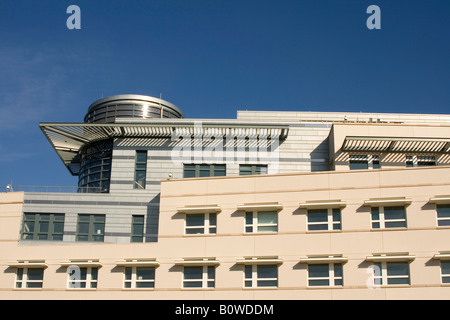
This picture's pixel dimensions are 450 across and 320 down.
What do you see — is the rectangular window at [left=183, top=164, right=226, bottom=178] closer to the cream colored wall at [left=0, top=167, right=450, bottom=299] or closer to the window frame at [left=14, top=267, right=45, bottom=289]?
the cream colored wall at [left=0, top=167, right=450, bottom=299]

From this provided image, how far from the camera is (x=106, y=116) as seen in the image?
46219 millimetres

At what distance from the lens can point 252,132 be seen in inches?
1640

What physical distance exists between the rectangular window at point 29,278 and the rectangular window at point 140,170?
28.1 ft

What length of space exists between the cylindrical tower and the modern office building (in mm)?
219

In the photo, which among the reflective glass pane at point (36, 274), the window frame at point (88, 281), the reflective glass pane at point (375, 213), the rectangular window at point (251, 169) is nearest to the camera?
the reflective glass pane at point (375, 213)

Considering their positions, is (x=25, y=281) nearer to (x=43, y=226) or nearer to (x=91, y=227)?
(x=43, y=226)

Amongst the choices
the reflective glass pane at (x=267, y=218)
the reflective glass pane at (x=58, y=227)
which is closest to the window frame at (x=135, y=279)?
the reflective glass pane at (x=58, y=227)

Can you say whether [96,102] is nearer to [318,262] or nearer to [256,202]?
[256,202]

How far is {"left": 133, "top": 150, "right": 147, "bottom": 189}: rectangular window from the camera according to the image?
4097 centimetres

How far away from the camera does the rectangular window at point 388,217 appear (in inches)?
1313

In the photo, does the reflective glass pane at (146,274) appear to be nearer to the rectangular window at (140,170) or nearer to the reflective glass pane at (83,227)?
the reflective glass pane at (83,227)

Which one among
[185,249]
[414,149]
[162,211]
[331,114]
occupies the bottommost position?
[185,249]

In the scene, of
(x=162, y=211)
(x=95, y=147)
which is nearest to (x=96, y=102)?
(x=95, y=147)

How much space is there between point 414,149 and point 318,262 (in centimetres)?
1158
